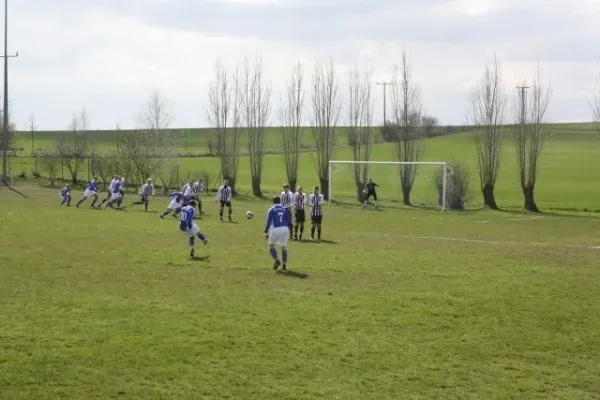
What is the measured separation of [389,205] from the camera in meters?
45.6

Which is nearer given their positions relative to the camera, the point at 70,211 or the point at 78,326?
the point at 78,326

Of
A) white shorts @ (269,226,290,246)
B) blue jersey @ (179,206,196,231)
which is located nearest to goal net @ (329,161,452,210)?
blue jersey @ (179,206,196,231)

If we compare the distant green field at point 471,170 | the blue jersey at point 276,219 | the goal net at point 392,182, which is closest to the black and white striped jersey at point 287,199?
the blue jersey at point 276,219

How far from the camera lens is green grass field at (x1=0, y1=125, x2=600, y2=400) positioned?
31.5 ft

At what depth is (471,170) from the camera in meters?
58.7

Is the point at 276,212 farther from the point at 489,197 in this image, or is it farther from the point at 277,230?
the point at 489,197

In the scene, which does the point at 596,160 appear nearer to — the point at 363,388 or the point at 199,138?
the point at 199,138

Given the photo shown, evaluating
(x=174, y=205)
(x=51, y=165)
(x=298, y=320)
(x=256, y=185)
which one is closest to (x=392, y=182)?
(x=256, y=185)

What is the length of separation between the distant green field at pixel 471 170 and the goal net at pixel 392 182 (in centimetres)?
7

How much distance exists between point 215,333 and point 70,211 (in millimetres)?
26057

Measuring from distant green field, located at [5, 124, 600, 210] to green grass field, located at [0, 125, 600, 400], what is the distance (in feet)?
68.5

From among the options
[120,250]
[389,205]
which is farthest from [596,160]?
[120,250]

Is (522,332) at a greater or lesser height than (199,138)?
lesser

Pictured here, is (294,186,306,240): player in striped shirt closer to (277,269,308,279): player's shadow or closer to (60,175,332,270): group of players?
(60,175,332,270): group of players
